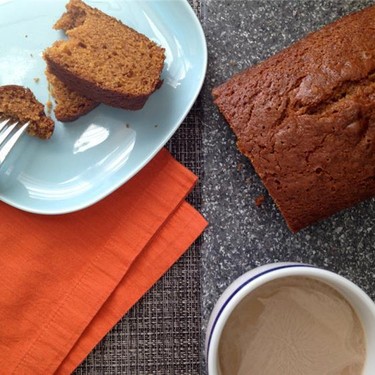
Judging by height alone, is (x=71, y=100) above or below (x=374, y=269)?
above

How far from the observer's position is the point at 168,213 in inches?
54.7

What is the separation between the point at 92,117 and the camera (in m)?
1.36

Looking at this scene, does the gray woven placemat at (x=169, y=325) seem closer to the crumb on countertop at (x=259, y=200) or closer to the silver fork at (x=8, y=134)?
the crumb on countertop at (x=259, y=200)

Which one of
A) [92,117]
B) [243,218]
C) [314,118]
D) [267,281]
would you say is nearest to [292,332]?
[267,281]

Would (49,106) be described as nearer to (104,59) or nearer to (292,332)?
(104,59)

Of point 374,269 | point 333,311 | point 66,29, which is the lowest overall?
point 374,269

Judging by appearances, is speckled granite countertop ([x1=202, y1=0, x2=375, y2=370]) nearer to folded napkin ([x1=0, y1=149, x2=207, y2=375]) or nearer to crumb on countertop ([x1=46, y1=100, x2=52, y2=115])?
folded napkin ([x1=0, y1=149, x2=207, y2=375])

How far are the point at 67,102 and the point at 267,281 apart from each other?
1.93 feet

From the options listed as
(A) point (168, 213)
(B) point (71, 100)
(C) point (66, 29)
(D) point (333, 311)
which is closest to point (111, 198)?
(A) point (168, 213)

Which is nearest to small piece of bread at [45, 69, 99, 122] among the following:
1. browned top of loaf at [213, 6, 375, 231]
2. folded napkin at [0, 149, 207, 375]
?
folded napkin at [0, 149, 207, 375]

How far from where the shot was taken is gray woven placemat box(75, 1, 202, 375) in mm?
1402

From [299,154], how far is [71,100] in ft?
1.68

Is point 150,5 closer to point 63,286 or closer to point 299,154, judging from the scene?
point 299,154

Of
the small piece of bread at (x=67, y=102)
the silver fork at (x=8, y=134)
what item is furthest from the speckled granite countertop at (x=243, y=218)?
the silver fork at (x=8, y=134)
